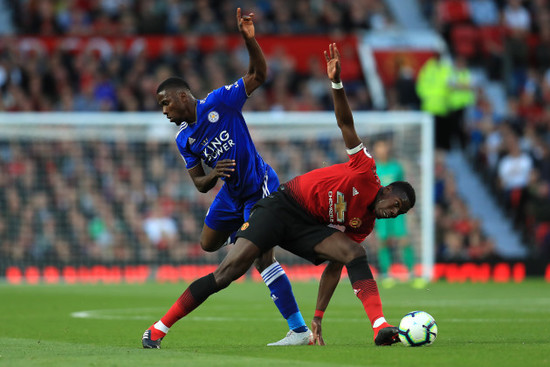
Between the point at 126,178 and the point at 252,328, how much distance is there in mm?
10778

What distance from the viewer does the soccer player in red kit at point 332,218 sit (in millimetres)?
7832

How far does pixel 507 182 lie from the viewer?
21.5 metres

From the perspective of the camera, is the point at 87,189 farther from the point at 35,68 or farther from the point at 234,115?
the point at 234,115

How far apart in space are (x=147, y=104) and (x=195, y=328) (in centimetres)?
1325

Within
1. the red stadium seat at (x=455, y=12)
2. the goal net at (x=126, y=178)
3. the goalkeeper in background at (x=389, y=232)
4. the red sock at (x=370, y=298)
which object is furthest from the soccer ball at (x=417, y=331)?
the red stadium seat at (x=455, y=12)

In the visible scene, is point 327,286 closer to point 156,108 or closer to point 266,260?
point 266,260

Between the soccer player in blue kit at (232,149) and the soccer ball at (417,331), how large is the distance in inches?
40.7

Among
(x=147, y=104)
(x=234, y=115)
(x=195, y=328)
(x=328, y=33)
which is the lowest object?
(x=195, y=328)

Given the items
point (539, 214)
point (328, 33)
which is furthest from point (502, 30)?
point (539, 214)

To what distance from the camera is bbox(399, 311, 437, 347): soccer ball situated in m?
7.61

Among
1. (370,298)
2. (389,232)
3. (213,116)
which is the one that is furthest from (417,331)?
(389,232)

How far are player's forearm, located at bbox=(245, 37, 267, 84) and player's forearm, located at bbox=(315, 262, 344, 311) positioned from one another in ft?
5.21

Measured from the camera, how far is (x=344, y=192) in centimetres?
798

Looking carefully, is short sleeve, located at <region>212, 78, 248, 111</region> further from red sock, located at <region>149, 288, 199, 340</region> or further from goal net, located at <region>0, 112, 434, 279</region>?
goal net, located at <region>0, 112, 434, 279</region>
